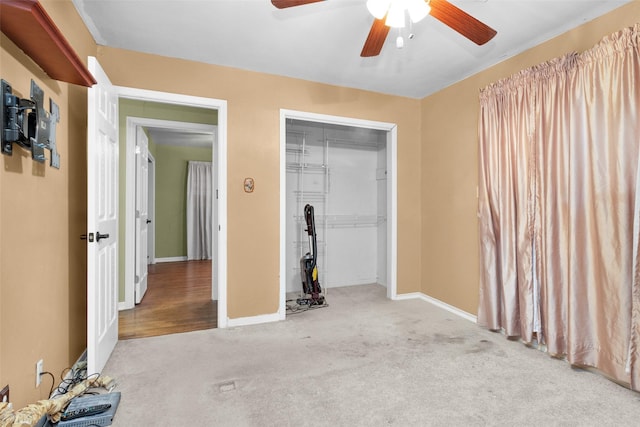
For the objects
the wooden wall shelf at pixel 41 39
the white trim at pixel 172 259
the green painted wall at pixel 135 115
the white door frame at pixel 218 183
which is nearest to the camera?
the wooden wall shelf at pixel 41 39

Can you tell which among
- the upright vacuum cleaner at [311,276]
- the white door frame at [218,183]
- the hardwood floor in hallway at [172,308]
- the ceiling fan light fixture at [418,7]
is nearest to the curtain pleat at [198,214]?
the hardwood floor in hallway at [172,308]

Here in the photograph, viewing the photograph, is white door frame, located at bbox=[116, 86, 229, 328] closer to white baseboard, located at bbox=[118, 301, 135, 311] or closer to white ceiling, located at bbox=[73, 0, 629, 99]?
white baseboard, located at bbox=[118, 301, 135, 311]

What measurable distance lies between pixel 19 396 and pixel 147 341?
1309 millimetres

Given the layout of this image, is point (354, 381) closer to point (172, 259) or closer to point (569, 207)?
point (569, 207)

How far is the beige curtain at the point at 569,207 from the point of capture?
2068 mm

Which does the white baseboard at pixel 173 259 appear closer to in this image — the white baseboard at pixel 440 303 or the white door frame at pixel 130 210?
the white door frame at pixel 130 210

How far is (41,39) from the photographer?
1.46 m

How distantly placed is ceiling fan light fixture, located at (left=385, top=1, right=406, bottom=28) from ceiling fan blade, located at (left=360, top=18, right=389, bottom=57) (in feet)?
0.23

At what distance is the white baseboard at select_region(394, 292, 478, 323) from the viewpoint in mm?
3373

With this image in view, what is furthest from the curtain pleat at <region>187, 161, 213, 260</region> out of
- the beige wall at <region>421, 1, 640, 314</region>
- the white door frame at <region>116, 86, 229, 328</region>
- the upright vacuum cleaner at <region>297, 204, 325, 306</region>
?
the beige wall at <region>421, 1, 640, 314</region>

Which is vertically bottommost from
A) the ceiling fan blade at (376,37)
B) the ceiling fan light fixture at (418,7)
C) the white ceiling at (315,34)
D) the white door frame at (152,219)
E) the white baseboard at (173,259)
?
the white baseboard at (173,259)

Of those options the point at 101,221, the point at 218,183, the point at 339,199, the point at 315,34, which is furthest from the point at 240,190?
the point at 339,199

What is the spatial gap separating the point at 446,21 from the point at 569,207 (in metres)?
1.66

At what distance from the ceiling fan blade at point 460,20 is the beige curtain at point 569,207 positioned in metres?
1.05
